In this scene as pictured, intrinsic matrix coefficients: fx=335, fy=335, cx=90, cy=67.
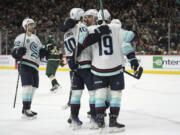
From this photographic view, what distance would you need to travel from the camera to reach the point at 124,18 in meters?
17.2

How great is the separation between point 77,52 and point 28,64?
1227mm

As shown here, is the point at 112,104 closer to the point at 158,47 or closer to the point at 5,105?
the point at 5,105

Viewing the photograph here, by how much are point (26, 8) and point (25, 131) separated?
16838 millimetres

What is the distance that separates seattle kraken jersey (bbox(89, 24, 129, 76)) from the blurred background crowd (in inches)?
378

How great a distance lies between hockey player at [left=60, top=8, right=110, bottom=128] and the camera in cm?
421

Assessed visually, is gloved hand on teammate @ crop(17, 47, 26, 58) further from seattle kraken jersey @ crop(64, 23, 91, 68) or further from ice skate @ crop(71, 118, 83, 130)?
ice skate @ crop(71, 118, 83, 130)

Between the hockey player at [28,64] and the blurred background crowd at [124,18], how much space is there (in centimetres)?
889

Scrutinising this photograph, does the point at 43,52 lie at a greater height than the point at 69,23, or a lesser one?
lesser

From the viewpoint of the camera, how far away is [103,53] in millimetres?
4207

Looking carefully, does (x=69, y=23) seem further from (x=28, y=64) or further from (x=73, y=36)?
(x=28, y=64)

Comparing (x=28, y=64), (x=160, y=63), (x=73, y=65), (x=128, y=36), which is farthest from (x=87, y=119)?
(x=160, y=63)

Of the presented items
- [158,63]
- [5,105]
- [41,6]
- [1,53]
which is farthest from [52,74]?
[41,6]

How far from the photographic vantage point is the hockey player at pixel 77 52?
4211 mm

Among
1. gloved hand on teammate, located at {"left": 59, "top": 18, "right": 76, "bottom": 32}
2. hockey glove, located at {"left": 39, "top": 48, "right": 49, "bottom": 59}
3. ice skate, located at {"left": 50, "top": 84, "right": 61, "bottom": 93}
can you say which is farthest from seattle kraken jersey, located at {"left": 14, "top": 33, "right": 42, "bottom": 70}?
ice skate, located at {"left": 50, "top": 84, "right": 61, "bottom": 93}
